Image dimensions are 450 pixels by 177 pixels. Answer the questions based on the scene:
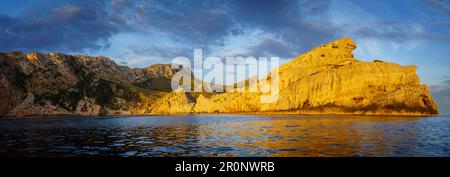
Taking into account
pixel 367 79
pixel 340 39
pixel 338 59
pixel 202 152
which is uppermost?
pixel 340 39

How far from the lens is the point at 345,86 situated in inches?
5960

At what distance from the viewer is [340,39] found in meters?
181

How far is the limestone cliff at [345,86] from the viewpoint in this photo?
126 meters

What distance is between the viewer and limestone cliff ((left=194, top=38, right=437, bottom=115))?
4970 inches

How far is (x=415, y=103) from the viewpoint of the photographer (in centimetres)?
12419

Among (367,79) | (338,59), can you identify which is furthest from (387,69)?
(338,59)

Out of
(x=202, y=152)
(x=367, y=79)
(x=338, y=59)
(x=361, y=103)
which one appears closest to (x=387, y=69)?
(x=367, y=79)
